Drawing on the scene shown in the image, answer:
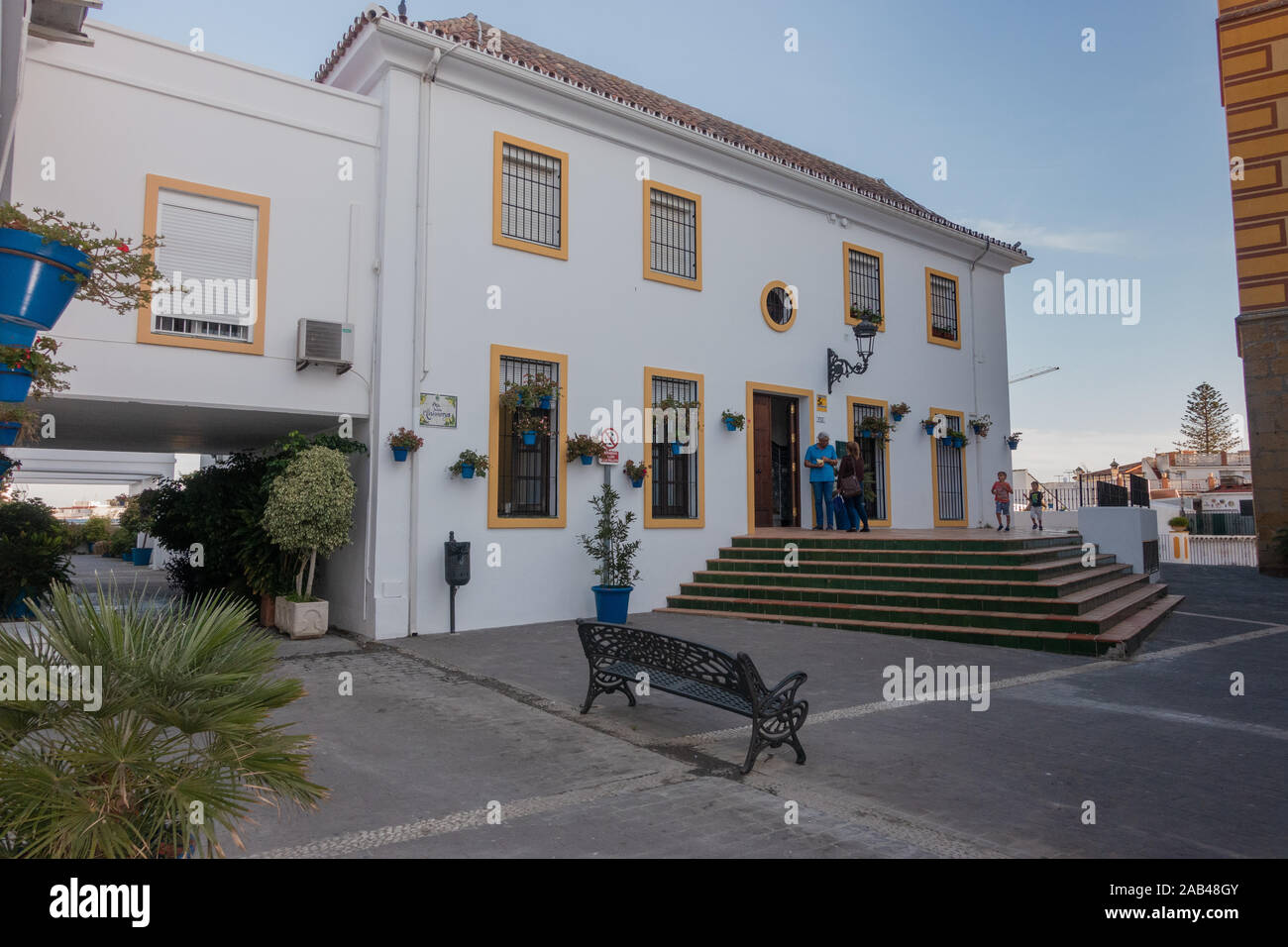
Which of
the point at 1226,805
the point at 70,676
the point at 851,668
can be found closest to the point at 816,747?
the point at 1226,805

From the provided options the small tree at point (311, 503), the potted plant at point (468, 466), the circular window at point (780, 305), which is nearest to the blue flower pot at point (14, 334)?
the small tree at point (311, 503)

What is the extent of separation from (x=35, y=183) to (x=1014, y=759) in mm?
10174

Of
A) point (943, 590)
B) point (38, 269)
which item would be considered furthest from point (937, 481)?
point (38, 269)

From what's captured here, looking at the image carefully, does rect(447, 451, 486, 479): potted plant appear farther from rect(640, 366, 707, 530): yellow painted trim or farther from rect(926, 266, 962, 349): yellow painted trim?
rect(926, 266, 962, 349): yellow painted trim

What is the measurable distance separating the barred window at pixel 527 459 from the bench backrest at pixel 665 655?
16.2 feet

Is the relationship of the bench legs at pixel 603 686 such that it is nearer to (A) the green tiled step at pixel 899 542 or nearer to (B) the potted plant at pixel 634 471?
(B) the potted plant at pixel 634 471

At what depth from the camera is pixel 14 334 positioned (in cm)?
414

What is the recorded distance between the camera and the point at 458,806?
4.21m

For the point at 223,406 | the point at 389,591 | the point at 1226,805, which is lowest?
the point at 1226,805

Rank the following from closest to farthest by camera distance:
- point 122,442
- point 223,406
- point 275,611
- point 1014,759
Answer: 1. point 1014,759
2. point 223,406
3. point 275,611
4. point 122,442

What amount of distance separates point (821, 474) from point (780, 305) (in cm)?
319

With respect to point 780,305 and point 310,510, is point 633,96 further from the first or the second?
point 310,510

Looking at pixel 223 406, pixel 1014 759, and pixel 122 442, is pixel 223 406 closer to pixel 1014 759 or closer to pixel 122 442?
pixel 122 442

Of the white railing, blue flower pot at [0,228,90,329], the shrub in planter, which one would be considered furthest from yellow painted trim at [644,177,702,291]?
the white railing
